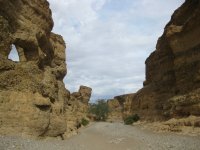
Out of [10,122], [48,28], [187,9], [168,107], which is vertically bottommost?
[10,122]

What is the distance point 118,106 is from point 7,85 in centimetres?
7815

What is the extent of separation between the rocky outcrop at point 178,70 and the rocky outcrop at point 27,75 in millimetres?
10996

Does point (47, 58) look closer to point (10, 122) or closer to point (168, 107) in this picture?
point (10, 122)

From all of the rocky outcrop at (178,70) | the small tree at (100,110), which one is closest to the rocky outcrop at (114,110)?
the small tree at (100,110)

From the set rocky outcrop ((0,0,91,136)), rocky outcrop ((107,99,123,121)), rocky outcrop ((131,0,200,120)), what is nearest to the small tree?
rocky outcrop ((107,99,123,121))

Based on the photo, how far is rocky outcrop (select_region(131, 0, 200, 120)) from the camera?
27.4 meters

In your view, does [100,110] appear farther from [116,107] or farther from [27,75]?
[27,75]

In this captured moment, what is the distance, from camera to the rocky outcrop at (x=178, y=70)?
27438mm

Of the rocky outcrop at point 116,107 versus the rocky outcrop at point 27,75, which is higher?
the rocky outcrop at point 116,107

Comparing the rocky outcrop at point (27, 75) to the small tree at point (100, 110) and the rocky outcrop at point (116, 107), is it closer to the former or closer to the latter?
the small tree at point (100, 110)

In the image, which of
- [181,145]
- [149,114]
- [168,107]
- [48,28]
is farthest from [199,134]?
[149,114]

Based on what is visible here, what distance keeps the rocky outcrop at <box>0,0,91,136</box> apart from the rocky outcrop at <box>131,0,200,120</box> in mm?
10996

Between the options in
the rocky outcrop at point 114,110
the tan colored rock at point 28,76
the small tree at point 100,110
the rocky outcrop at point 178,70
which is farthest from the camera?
the rocky outcrop at point 114,110

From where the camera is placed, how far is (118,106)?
3760 inches
